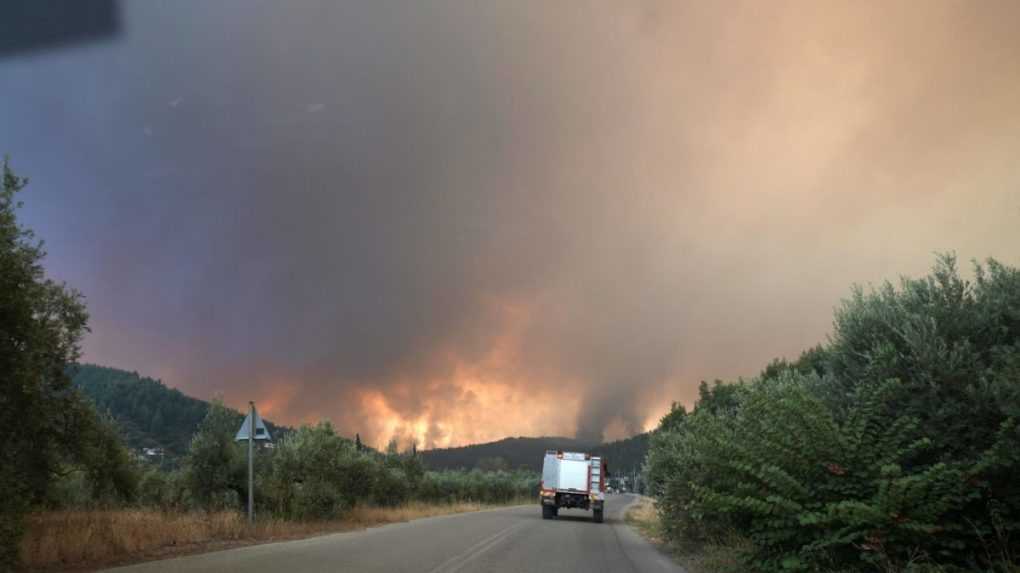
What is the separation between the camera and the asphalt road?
1232 cm

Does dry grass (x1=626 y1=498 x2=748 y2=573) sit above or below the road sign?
below

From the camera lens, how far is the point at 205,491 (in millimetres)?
25547

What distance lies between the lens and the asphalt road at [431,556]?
12.3 m

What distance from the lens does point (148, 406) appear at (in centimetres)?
8144

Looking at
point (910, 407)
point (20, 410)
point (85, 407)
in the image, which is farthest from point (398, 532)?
point (910, 407)

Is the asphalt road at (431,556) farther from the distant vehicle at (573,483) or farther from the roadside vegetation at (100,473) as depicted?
the distant vehicle at (573,483)

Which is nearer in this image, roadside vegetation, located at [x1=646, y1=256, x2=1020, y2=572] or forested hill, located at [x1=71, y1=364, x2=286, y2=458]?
roadside vegetation, located at [x1=646, y1=256, x2=1020, y2=572]

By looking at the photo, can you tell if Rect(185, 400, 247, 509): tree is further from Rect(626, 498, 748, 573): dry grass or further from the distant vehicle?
the distant vehicle

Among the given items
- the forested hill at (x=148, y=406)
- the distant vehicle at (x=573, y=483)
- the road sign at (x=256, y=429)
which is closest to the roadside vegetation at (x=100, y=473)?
the road sign at (x=256, y=429)

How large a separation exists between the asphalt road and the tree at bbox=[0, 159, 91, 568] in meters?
2.25

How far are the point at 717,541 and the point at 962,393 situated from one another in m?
7.90

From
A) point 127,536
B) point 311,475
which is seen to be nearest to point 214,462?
point 311,475

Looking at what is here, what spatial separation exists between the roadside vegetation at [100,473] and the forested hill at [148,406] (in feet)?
131

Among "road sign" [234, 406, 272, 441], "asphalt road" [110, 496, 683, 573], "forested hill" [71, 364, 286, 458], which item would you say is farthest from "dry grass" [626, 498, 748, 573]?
"forested hill" [71, 364, 286, 458]
